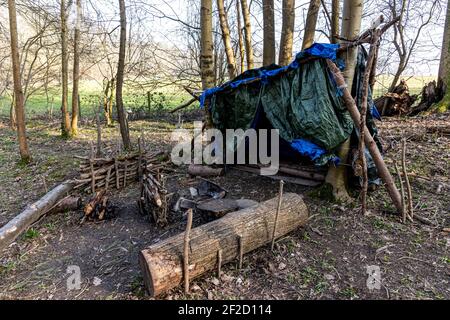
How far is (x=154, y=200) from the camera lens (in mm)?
3891

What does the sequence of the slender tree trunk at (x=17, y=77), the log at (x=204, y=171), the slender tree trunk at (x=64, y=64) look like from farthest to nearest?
the slender tree trunk at (x=64, y=64)
the slender tree trunk at (x=17, y=77)
the log at (x=204, y=171)

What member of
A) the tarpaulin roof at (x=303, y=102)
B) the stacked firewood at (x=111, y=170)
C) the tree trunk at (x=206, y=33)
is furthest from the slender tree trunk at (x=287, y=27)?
the stacked firewood at (x=111, y=170)

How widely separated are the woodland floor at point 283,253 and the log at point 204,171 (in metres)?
0.63

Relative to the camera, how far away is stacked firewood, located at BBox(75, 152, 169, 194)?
16.7 feet

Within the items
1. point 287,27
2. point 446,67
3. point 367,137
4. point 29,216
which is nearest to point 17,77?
point 29,216

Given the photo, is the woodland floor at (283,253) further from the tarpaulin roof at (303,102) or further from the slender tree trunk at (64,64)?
the slender tree trunk at (64,64)

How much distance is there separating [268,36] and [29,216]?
7165mm

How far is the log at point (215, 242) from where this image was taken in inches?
101

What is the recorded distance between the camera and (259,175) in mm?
5531

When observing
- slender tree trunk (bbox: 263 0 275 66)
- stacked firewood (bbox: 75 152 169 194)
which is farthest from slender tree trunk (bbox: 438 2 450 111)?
stacked firewood (bbox: 75 152 169 194)

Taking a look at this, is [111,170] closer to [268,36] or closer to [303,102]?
[303,102]

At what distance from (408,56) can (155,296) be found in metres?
13.3

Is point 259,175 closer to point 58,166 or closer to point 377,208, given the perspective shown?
point 377,208

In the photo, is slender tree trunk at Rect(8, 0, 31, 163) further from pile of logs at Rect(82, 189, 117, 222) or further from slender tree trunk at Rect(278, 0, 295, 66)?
slender tree trunk at Rect(278, 0, 295, 66)
